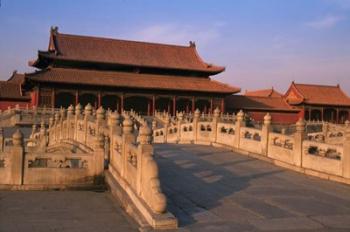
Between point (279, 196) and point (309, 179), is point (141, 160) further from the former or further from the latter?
point (309, 179)

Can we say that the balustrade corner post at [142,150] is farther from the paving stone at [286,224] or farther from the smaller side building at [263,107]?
the smaller side building at [263,107]

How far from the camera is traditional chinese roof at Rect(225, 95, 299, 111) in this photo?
44.6 m

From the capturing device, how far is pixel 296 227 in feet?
19.4

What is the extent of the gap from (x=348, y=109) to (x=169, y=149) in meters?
40.9

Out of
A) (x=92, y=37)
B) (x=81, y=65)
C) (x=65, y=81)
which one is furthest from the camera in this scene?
(x=92, y=37)

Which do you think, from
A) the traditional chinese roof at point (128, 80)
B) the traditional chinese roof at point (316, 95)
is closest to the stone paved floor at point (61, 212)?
the traditional chinese roof at point (128, 80)

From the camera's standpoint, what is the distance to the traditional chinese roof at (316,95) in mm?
47938

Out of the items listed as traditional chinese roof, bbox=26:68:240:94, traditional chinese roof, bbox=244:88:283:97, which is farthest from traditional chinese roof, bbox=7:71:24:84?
traditional chinese roof, bbox=244:88:283:97

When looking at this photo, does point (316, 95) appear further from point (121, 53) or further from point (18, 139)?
point (18, 139)

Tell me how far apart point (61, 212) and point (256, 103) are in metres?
39.6

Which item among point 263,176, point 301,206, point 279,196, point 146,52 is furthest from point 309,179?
point 146,52

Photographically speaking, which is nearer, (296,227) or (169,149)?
(296,227)

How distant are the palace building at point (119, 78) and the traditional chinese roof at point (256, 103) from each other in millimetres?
2388

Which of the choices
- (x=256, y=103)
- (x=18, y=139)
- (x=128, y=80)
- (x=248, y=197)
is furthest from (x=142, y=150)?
(x=256, y=103)
